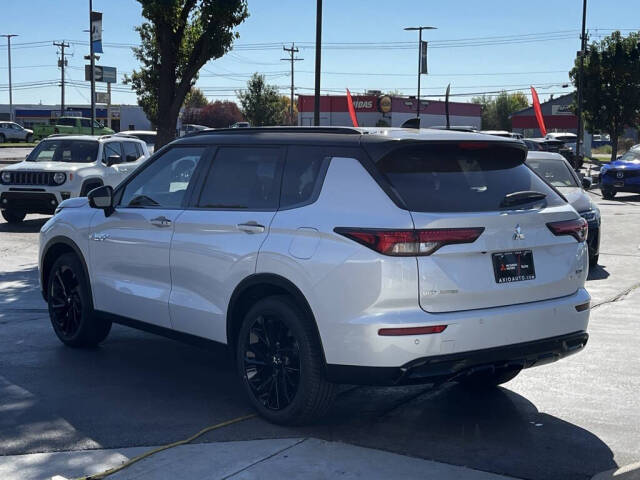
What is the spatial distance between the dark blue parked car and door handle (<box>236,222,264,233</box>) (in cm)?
2358

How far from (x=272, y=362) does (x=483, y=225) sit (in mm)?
1572

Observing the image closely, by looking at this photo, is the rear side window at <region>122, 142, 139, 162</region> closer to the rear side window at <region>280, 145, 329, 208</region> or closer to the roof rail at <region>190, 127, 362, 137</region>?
the roof rail at <region>190, 127, 362, 137</region>

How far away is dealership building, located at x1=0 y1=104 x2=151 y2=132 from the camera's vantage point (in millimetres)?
102500

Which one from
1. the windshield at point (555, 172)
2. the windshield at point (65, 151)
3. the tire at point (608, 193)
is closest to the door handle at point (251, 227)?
the windshield at point (555, 172)

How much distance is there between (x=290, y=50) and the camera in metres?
98.8

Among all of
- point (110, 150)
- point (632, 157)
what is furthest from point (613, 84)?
point (110, 150)

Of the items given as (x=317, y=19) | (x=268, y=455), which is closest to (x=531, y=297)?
(x=268, y=455)

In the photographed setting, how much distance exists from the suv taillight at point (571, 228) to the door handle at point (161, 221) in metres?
2.65

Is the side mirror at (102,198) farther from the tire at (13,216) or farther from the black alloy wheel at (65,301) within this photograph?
the tire at (13,216)

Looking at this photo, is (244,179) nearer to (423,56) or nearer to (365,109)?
(423,56)

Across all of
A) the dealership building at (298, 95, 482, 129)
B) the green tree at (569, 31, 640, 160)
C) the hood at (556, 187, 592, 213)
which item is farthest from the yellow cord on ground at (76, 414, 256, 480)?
the dealership building at (298, 95, 482, 129)

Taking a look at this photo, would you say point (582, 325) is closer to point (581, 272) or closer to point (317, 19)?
point (581, 272)

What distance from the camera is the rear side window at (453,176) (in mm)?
5316

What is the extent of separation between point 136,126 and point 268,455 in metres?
106
